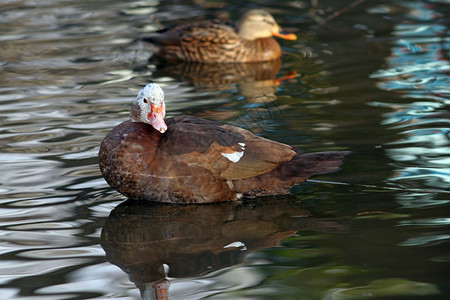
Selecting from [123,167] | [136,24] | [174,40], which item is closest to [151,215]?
[123,167]

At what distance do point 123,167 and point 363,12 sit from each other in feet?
26.3

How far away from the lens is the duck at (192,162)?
5770 millimetres

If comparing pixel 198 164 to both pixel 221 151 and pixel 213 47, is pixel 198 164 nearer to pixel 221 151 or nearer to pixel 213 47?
pixel 221 151

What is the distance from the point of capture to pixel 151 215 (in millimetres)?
5734

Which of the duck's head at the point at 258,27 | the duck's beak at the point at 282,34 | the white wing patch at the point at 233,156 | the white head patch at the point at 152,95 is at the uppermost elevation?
the white head patch at the point at 152,95

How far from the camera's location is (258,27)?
37.2 ft

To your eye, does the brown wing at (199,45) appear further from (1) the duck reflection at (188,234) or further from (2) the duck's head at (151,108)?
(1) the duck reflection at (188,234)

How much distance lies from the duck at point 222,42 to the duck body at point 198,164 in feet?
16.9

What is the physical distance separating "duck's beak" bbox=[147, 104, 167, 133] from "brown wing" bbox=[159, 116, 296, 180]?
91 mm

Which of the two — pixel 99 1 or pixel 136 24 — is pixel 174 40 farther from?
pixel 99 1

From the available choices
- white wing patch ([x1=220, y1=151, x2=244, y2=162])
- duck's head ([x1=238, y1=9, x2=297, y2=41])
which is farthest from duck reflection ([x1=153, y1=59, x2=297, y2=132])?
white wing patch ([x1=220, y1=151, x2=244, y2=162])

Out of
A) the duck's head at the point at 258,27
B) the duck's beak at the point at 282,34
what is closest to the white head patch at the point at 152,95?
the duck's head at the point at 258,27

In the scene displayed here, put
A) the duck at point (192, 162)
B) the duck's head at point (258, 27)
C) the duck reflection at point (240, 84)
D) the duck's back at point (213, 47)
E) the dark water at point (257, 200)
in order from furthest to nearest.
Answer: the duck's head at point (258, 27) < the duck's back at point (213, 47) < the duck reflection at point (240, 84) < the duck at point (192, 162) < the dark water at point (257, 200)

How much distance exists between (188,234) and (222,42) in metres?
6.09
